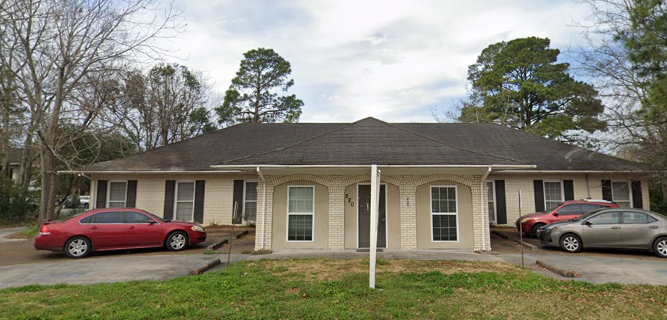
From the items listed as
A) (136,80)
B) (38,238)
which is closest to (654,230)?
(38,238)

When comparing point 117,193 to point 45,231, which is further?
point 117,193

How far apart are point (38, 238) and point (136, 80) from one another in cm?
779

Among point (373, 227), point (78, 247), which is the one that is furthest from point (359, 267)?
point (78, 247)

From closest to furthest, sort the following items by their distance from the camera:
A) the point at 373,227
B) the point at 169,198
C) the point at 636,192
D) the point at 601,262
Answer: the point at 373,227, the point at 601,262, the point at 636,192, the point at 169,198

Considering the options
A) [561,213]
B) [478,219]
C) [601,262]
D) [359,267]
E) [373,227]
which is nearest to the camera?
[373,227]

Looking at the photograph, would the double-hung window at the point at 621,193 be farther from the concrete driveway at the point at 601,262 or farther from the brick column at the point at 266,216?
the brick column at the point at 266,216

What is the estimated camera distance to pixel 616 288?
269 inches

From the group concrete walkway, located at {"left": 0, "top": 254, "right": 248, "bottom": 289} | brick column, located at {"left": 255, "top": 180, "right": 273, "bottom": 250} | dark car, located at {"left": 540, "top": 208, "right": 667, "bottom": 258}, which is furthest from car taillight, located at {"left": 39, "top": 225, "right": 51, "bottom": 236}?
dark car, located at {"left": 540, "top": 208, "right": 667, "bottom": 258}

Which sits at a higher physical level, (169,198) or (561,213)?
(169,198)

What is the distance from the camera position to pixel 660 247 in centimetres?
1033

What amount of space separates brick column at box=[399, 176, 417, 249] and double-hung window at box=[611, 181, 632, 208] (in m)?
11.8

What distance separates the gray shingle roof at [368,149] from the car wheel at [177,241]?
2739 mm

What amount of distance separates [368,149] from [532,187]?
9.90 metres

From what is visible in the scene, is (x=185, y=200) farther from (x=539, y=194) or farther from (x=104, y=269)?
(x=539, y=194)
